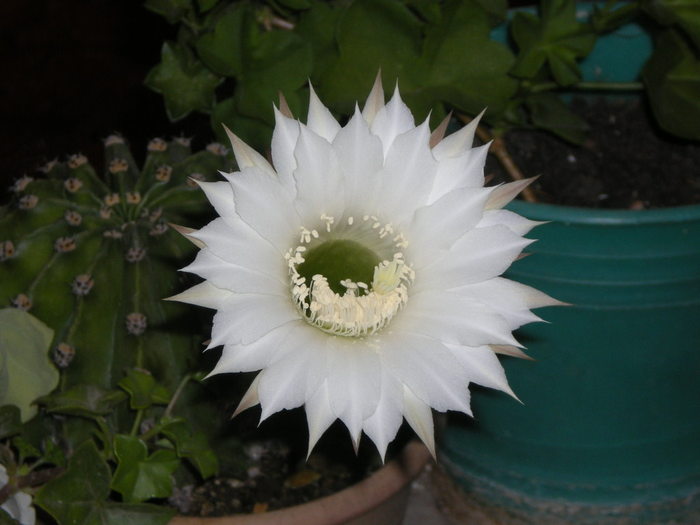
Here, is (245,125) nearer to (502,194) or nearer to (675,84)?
(502,194)

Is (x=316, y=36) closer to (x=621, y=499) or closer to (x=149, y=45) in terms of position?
(x=621, y=499)

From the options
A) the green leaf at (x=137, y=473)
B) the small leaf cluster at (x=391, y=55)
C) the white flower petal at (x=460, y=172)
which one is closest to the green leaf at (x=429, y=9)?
the small leaf cluster at (x=391, y=55)

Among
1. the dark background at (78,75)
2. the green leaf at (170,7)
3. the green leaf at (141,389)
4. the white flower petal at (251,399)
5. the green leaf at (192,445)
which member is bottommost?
the dark background at (78,75)

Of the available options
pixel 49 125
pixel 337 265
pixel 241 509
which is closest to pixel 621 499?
pixel 241 509

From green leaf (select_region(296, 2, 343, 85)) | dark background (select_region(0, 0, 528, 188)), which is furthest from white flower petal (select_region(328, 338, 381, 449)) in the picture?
dark background (select_region(0, 0, 528, 188))

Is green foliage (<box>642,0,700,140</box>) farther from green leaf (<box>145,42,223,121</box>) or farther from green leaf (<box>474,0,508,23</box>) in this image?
green leaf (<box>145,42,223,121</box>)

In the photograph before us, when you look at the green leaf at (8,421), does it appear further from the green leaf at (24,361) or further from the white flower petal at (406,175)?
the white flower petal at (406,175)

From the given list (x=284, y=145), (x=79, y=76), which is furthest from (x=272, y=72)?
(x=79, y=76)
